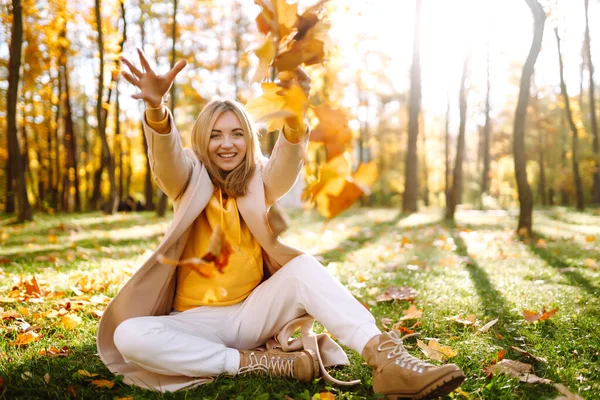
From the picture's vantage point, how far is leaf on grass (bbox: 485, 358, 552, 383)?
2023mm

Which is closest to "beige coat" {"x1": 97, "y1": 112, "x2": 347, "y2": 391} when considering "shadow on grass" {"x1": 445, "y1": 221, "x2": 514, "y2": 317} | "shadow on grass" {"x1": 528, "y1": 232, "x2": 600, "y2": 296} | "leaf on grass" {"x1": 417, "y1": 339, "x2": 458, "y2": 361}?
"leaf on grass" {"x1": 417, "y1": 339, "x2": 458, "y2": 361}

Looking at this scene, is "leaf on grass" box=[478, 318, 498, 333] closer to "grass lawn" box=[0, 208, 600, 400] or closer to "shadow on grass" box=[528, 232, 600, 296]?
Result: "grass lawn" box=[0, 208, 600, 400]

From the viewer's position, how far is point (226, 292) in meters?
1.94

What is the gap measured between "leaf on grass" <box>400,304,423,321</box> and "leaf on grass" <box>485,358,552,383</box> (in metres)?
0.74

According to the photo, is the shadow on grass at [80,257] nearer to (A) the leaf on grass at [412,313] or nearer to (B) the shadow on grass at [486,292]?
(A) the leaf on grass at [412,313]

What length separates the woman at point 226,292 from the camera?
192 centimetres

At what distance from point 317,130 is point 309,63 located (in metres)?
0.18

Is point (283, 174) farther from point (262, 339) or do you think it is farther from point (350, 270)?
point (350, 270)

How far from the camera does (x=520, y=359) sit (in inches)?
90.1

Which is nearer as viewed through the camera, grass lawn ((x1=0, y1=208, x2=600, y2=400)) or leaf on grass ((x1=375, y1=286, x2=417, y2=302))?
grass lawn ((x1=0, y1=208, x2=600, y2=400))

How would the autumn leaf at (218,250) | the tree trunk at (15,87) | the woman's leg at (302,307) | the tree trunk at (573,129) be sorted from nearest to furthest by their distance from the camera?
1. the autumn leaf at (218,250)
2. the woman's leg at (302,307)
3. the tree trunk at (15,87)
4. the tree trunk at (573,129)

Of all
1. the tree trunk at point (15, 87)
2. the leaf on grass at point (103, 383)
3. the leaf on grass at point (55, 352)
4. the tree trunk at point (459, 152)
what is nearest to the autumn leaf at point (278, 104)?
the leaf on grass at point (103, 383)

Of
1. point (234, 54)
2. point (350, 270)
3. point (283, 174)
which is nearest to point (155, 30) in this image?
point (234, 54)

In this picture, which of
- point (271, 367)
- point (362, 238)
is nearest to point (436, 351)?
point (271, 367)
